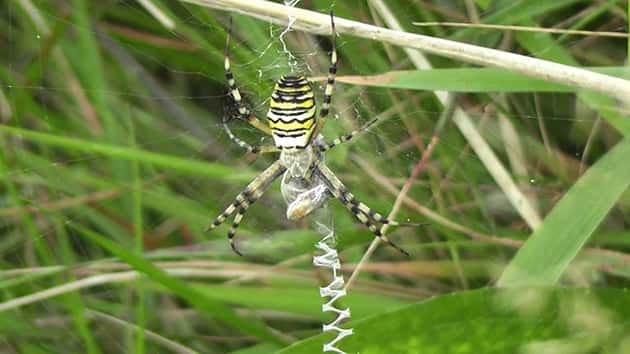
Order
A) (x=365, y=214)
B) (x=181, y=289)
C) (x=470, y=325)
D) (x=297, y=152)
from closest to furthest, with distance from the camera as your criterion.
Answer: (x=470, y=325) → (x=181, y=289) → (x=297, y=152) → (x=365, y=214)

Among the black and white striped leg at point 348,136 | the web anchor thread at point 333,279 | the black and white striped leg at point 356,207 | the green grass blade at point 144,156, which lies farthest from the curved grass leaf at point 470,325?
the green grass blade at point 144,156

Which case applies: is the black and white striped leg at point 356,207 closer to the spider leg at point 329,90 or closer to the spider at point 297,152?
the spider at point 297,152

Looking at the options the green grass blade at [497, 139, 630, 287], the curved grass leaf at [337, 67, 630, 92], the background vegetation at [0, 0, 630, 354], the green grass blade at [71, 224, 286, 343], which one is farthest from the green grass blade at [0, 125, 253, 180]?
the green grass blade at [497, 139, 630, 287]

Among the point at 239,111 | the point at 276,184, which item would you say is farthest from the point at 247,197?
the point at 239,111

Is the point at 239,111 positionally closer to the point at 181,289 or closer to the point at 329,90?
the point at 329,90

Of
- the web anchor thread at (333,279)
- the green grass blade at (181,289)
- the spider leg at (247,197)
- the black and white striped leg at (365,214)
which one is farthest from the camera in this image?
the spider leg at (247,197)

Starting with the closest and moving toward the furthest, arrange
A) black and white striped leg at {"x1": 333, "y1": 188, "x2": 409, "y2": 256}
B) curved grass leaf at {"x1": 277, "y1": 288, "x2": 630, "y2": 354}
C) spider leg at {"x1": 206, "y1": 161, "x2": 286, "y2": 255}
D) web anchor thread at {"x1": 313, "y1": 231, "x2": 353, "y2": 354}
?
curved grass leaf at {"x1": 277, "y1": 288, "x2": 630, "y2": 354}, web anchor thread at {"x1": 313, "y1": 231, "x2": 353, "y2": 354}, black and white striped leg at {"x1": 333, "y1": 188, "x2": 409, "y2": 256}, spider leg at {"x1": 206, "y1": 161, "x2": 286, "y2": 255}

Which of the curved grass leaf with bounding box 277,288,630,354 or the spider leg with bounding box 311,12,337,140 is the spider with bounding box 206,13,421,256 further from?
the curved grass leaf with bounding box 277,288,630,354
